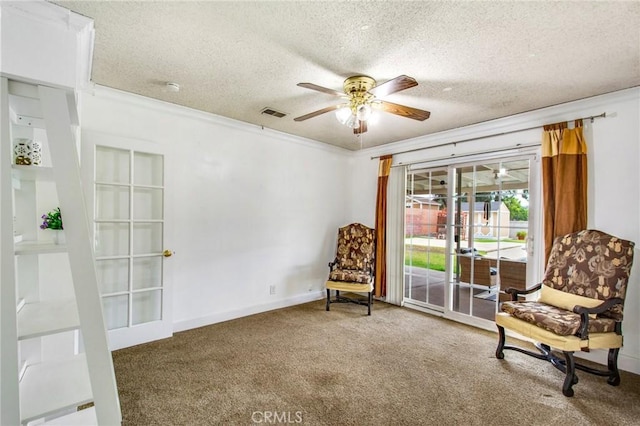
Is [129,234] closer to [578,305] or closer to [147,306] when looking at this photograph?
[147,306]

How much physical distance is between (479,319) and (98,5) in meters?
4.55

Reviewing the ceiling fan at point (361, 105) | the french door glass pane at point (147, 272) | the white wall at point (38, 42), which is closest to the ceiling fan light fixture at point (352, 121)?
the ceiling fan at point (361, 105)

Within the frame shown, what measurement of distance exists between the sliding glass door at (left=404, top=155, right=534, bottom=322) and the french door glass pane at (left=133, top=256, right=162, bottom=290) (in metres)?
3.33

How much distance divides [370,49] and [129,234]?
2.80 meters

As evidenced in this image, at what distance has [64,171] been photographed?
3.90 feet

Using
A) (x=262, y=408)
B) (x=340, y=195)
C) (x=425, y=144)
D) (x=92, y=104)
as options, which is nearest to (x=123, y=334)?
(x=262, y=408)

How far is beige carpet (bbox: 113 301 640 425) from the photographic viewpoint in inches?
79.4

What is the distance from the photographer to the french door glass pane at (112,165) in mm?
2910

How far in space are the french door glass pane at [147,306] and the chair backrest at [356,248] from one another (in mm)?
2493

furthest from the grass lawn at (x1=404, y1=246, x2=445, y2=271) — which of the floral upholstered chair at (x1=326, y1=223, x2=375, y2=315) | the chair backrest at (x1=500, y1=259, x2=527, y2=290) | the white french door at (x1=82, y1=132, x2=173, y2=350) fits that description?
the white french door at (x1=82, y1=132, x2=173, y2=350)

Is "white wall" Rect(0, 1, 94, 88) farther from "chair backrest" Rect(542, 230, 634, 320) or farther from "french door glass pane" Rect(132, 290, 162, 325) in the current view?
"chair backrest" Rect(542, 230, 634, 320)

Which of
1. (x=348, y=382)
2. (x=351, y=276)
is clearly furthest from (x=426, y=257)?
(x=348, y=382)

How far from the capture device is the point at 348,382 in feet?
7.89

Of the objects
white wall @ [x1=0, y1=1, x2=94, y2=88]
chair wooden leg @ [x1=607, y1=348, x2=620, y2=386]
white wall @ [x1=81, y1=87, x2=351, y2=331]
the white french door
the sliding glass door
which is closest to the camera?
white wall @ [x1=0, y1=1, x2=94, y2=88]
